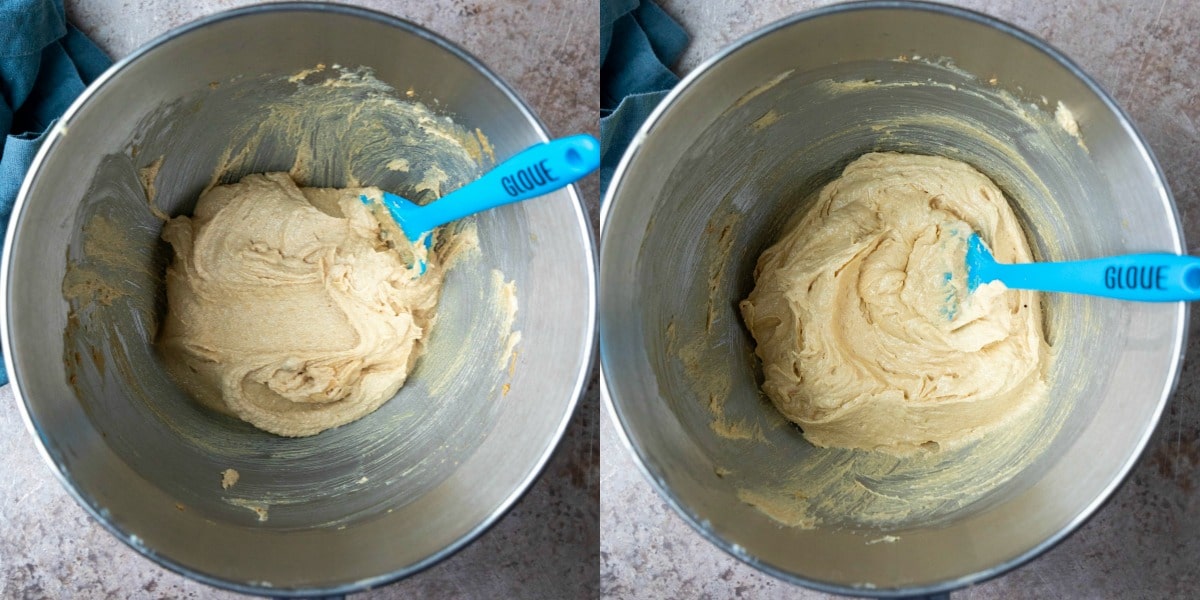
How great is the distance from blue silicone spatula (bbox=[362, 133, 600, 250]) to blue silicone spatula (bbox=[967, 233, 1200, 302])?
Answer: 0.66m

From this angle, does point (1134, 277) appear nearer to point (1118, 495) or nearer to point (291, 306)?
point (1118, 495)

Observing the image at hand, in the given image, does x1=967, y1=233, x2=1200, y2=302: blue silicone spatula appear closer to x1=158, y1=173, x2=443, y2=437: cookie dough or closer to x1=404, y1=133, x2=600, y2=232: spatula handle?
x1=404, y1=133, x2=600, y2=232: spatula handle

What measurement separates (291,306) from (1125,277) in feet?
3.97

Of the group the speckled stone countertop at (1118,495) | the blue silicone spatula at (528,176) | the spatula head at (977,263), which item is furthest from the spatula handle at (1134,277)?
the blue silicone spatula at (528,176)

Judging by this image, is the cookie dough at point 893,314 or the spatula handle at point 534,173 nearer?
the spatula handle at point 534,173

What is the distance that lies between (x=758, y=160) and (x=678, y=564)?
0.72 metres

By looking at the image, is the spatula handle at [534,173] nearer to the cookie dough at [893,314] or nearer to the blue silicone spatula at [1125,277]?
the cookie dough at [893,314]

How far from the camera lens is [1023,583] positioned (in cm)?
145

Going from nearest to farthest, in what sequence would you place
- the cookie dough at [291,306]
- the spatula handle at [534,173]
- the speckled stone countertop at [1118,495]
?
1. the spatula handle at [534,173]
2. the cookie dough at [291,306]
3. the speckled stone countertop at [1118,495]

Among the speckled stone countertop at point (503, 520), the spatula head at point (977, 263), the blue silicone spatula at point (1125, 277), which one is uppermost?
the blue silicone spatula at point (1125, 277)

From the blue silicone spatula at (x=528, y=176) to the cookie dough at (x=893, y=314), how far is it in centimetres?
50

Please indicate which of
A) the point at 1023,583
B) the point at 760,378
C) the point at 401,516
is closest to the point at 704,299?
Result: the point at 760,378

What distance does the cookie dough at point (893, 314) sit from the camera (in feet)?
4.43

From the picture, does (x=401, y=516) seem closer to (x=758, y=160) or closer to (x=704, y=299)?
(x=704, y=299)
